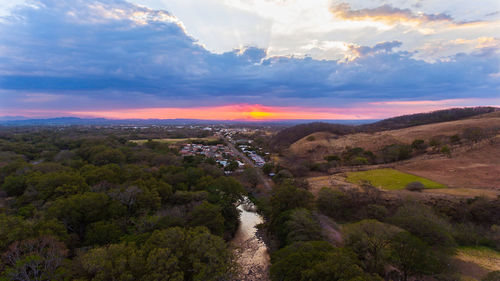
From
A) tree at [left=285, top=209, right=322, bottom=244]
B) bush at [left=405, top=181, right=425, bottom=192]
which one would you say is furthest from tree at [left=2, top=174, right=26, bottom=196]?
bush at [left=405, top=181, right=425, bottom=192]

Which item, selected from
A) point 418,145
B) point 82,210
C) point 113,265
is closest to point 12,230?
point 82,210

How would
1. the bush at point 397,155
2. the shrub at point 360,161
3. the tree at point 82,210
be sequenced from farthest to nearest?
the bush at point 397,155, the shrub at point 360,161, the tree at point 82,210

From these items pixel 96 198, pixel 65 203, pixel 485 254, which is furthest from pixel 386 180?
pixel 65 203

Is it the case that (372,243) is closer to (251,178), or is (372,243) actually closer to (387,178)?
(387,178)

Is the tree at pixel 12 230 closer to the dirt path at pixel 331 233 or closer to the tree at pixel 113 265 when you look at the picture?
the tree at pixel 113 265

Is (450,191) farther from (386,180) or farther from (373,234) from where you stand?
(373,234)

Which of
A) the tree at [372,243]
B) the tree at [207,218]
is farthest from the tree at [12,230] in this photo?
Result: the tree at [372,243]

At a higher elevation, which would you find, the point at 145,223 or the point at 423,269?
the point at 145,223
